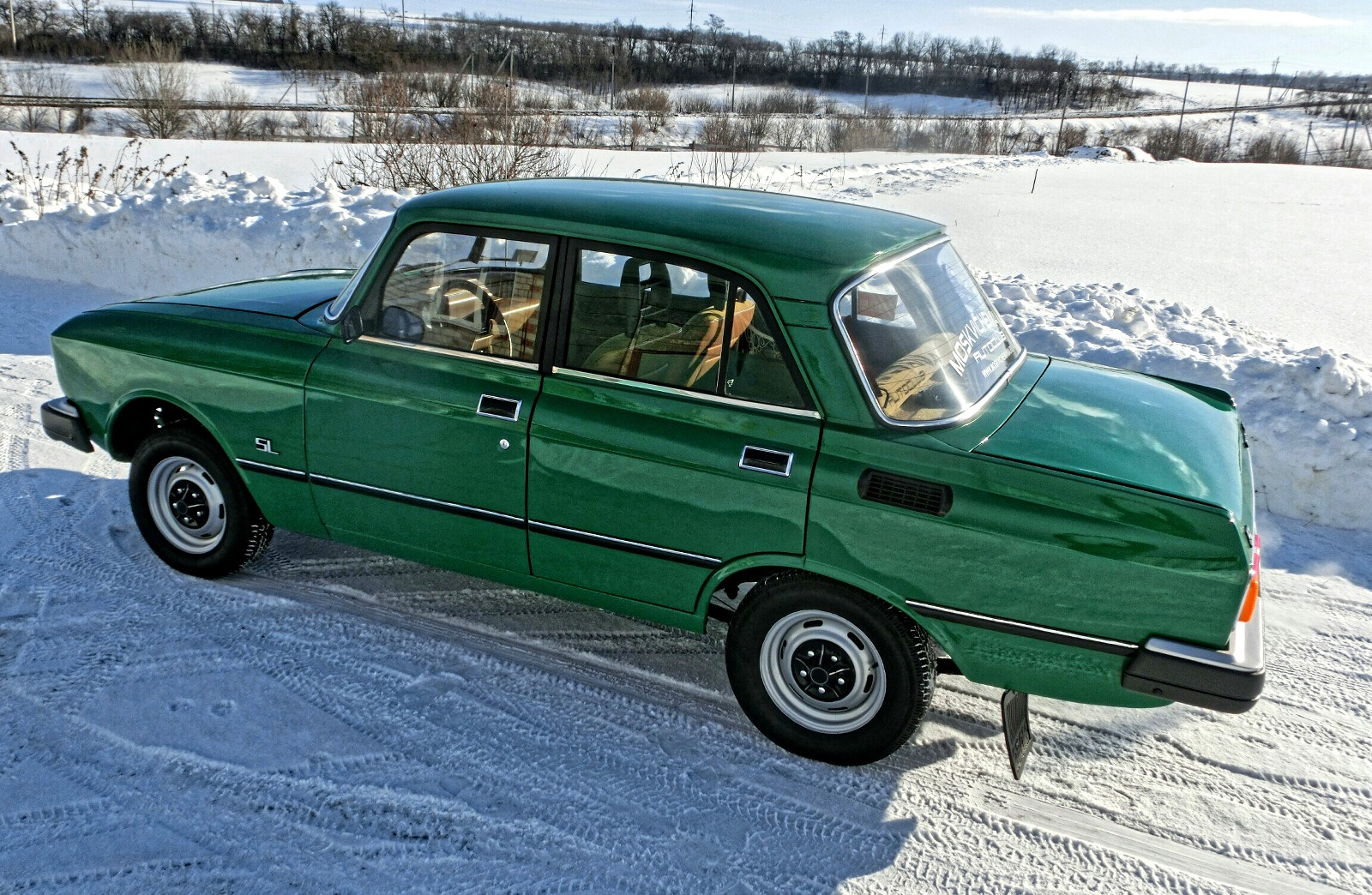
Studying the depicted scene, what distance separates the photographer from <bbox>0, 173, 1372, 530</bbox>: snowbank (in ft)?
17.9

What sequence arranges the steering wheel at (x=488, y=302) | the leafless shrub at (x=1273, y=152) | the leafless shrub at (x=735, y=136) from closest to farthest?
1. the steering wheel at (x=488, y=302)
2. the leafless shrub at (x=735, y=136)
3. the leafless shrub at (x=1273, y=152)

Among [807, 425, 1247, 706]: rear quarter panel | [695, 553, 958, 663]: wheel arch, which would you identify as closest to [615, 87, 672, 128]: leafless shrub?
[695, 553, 958, 663]: wheel arch

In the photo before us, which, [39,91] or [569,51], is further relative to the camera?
[569,51]

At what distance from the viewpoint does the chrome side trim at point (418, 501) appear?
370 cm

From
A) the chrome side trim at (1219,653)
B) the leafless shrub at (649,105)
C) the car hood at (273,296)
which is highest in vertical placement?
the leafless shrub at (649,105)

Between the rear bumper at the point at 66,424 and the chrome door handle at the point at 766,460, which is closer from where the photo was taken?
the chrome door handle at the point at 766,460

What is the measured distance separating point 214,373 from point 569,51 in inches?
2773

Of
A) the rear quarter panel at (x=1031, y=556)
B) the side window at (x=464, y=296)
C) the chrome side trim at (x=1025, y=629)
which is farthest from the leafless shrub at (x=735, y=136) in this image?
the chrome side trim at (x=1025, y=629)

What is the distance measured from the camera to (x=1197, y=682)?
279cm

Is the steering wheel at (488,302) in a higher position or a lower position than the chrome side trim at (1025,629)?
higher

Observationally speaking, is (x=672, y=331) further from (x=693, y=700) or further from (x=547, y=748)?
(x=547, y=748)

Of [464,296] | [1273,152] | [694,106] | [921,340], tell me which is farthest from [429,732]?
[694,106]

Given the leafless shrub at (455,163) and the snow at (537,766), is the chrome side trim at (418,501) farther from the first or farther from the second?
the leafless shrub at (455,163)

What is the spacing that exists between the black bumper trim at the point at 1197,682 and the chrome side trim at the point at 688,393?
1.23 m
